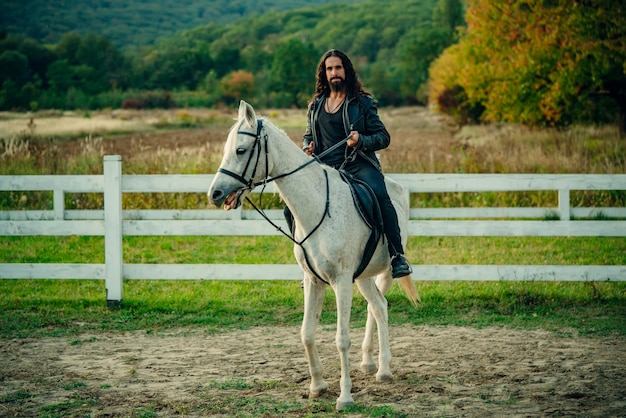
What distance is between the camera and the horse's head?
5234 millimetres

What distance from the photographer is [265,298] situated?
9.66 m

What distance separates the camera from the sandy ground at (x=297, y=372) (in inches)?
218

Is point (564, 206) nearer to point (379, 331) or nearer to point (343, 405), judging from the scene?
point (379, 331)

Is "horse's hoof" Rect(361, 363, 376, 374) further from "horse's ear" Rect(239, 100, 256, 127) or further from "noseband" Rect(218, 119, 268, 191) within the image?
"horse's ear" Rect(239, 100, 256, 127)

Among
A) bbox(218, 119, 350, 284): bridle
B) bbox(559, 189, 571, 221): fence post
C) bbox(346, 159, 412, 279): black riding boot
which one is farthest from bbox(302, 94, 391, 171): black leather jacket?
bbox(559, 189, 571, 221): fence post

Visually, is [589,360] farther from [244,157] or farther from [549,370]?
[244,157]

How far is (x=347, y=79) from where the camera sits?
610cm

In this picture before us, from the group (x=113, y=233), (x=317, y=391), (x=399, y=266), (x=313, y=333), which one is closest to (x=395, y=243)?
(x=399, y=266)

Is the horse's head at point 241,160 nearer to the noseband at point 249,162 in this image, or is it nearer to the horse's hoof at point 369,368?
the noseband at point 249,162

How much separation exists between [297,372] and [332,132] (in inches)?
87.7

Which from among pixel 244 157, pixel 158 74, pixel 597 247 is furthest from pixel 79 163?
pixel 158 74

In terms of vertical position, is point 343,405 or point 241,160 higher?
point 241,160

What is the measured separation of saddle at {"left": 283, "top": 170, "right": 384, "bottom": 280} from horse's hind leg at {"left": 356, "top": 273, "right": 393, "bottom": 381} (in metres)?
0.53

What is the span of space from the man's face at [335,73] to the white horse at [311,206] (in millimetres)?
680
